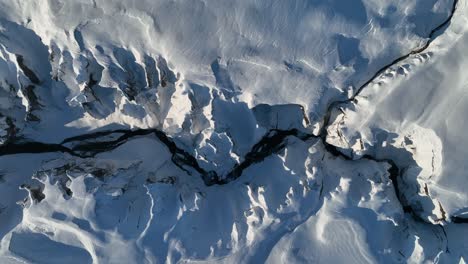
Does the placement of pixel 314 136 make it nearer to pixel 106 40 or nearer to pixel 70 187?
pixel 106 40

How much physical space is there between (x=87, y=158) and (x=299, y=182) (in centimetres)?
151

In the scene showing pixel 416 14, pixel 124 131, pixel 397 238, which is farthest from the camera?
pixel 124 131

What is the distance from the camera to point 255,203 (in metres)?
2.58

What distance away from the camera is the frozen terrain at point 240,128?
2416mm

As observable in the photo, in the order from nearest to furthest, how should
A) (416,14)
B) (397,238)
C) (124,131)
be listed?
(416,14) < (397,238) < (124,131)

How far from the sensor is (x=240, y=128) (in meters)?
2.61

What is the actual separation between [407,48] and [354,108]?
0.50 meters

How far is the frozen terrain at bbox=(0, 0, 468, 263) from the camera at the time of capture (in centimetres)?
242

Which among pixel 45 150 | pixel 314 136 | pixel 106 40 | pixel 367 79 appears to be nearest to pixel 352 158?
pixel 314 136

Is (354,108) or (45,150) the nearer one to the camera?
(354,108)

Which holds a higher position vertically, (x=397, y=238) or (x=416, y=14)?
(x=416, y=14)

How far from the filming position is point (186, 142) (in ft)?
8.83

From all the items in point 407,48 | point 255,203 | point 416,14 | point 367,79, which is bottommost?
point 255,203

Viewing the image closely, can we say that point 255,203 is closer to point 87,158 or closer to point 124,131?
point 124,131
